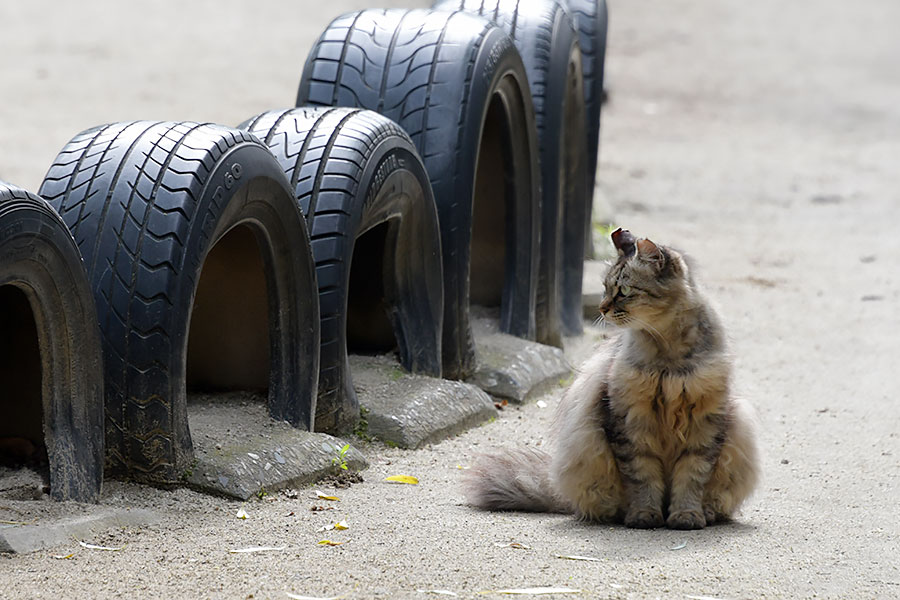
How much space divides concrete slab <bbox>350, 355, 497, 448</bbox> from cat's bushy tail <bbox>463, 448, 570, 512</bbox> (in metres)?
0.75

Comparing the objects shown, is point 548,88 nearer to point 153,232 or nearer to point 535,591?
point 153,232

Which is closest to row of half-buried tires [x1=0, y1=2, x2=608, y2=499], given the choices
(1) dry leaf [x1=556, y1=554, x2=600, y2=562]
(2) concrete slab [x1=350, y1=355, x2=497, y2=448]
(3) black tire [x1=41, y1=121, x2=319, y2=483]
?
(3) black tire [x1=41, y1=121, x2=319, y2=483]

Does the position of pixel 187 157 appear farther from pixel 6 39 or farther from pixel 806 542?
pixel 6 39

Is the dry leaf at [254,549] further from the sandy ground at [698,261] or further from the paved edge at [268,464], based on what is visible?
the paved edge at [268,464]

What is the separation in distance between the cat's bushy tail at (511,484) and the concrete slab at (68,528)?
1.17 metres

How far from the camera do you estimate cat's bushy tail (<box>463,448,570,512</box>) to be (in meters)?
4.43

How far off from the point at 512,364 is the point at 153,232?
2941 mm

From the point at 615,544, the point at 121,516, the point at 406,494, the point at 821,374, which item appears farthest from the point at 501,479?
the point at 821,374

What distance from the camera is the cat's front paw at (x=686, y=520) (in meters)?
4.20

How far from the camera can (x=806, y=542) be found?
3.96m

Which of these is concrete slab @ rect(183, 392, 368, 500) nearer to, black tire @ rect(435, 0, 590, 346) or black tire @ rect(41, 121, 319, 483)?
black tire @ rect(41, 121, 319, 483)

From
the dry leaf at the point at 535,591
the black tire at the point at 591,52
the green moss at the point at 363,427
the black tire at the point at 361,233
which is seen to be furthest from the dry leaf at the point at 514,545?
the black tire at the point at 591,52

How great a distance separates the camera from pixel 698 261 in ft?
18.6

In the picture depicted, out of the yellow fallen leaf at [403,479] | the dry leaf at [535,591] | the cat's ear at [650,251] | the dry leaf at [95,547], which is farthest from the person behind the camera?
the yellow fallen leaf at [403,479]
